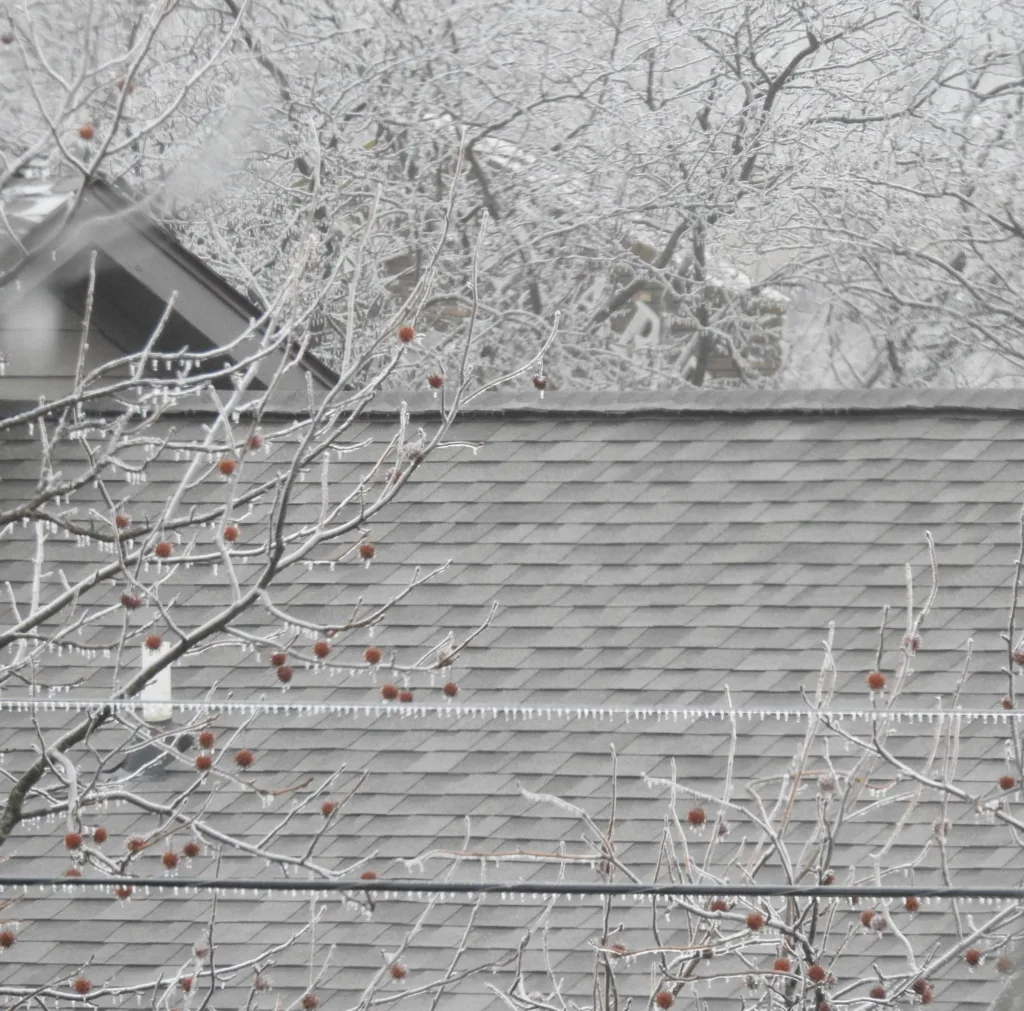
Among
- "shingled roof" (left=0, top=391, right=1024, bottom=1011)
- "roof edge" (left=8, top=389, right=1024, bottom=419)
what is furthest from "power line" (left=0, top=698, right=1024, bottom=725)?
"roof edge" (left=8, top=389, right=1024, bottom=419)

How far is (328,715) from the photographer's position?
645cm

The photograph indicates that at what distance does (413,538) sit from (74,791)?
115 inches

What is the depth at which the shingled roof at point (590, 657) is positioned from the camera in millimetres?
5918

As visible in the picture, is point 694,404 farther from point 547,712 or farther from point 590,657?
point 547,712

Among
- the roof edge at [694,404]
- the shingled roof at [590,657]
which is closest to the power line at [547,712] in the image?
the shingled roof at [590,657]

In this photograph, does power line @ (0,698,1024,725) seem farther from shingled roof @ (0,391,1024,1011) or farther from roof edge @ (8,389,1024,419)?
roof edge @ (8,389,1024,419)

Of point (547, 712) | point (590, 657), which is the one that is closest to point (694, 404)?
point (590, 657)

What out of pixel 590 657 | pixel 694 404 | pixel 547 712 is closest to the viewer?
pixel 547 712

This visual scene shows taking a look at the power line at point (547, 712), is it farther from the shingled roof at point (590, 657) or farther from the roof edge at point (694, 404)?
the roof edge at point (694, 404)

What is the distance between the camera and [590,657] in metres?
6.40

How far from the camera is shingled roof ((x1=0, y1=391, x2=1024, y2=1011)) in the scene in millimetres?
5918

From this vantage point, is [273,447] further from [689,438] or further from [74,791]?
[74,791]

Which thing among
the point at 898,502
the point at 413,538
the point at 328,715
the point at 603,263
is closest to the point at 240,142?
the point at 413,538

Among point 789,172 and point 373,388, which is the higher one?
point 373,388
